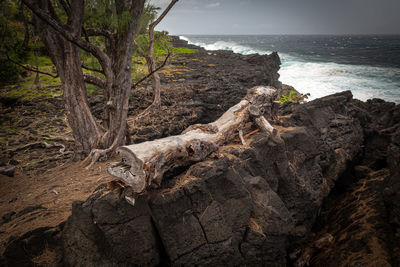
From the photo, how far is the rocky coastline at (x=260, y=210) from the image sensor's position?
11.1 ft

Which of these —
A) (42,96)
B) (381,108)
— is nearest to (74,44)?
(42,96)

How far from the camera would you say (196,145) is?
4434 mm

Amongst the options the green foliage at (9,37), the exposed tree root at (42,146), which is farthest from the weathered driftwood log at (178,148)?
the green foliage at (9,37)

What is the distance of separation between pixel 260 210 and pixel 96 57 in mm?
5215

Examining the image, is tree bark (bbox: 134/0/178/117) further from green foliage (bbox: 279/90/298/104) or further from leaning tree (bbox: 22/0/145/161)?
green foliage (bbox: 279/90/298/104)

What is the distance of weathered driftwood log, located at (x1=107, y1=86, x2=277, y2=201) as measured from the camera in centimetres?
340

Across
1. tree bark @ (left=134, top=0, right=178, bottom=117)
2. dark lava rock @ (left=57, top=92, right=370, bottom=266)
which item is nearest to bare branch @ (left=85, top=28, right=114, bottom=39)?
tree bark @ (left=134, top=0, right=178, bottom=117)

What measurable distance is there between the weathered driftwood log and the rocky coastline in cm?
29

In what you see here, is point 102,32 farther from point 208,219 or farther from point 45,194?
point 208,219

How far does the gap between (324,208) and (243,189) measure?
397 centimetres

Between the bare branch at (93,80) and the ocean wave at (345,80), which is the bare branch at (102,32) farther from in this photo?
the ocean wave at (345,80)

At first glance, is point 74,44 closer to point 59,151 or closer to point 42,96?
point 59,151

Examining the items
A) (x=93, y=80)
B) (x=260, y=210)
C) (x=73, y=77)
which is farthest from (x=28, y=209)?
(x=260, y=210)

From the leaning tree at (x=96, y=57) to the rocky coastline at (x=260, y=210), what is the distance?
150 centimetres
